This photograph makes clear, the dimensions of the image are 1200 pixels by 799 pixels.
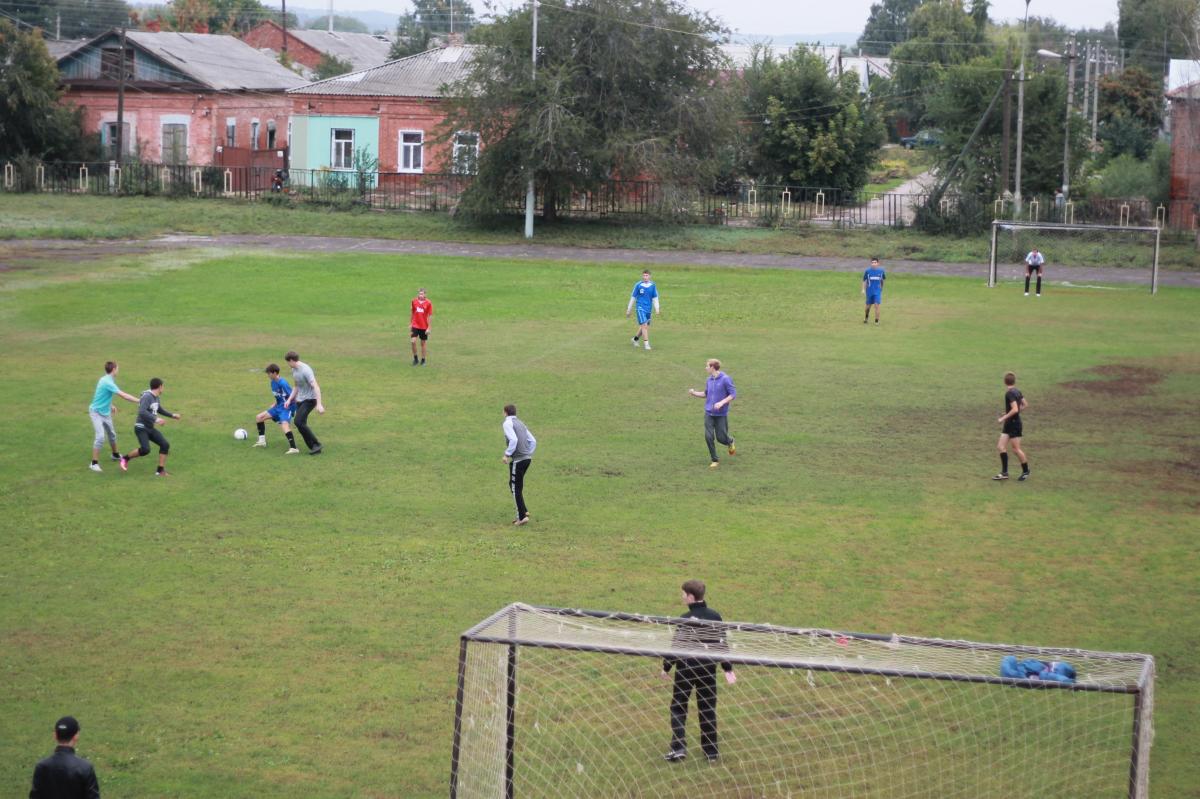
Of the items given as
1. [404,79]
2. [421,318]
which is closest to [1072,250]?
[421,318]

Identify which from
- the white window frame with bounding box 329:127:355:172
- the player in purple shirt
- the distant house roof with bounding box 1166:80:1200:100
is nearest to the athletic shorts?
the player in purple shirt

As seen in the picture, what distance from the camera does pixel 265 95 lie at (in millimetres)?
78562

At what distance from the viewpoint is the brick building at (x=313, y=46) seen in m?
108

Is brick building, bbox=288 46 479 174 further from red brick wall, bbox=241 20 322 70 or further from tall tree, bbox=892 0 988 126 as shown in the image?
tall tree, bbox=892 0 988 126

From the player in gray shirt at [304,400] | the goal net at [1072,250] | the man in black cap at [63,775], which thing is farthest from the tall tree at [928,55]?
the man in black cap at [63,775]

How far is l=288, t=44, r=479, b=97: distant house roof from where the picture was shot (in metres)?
70.0

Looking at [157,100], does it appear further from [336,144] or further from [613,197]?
[613,197]

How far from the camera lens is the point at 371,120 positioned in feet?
231

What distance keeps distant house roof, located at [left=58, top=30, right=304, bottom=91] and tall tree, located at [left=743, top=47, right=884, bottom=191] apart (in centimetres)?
2862

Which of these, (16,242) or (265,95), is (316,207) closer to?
(16,242)

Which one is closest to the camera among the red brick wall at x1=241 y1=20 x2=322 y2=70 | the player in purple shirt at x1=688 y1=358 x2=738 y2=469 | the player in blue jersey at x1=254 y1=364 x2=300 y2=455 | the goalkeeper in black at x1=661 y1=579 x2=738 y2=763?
the goalkeeper in black at x1=661 y1=579 x2=738 y2=763

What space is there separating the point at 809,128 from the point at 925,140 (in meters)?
21.1

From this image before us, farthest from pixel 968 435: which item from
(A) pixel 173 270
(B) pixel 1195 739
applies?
(A) pixel 173 270

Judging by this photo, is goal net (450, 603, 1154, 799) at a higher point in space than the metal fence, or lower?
lower
